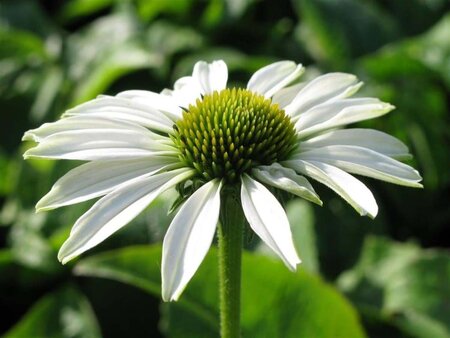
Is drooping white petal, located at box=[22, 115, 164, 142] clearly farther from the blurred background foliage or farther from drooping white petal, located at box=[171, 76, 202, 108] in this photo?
the blurred background foliage

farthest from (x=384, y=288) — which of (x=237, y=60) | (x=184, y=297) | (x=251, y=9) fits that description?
(x=251, y=9)

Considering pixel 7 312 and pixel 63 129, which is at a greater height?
pixel 63 129

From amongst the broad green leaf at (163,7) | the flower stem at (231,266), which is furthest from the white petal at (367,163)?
the broad green leaf at (163,7)

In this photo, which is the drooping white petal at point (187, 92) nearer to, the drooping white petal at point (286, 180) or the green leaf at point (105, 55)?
the drooping white petal at point (286, 180)

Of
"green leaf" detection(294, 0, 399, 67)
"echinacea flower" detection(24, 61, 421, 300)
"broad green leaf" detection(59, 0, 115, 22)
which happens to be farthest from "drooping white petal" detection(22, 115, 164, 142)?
"broad green leaf" detection(59, 0, 115, 22)

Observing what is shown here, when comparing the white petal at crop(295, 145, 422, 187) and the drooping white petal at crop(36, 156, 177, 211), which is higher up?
the drooping white petal at crop(36, 156, 177, 211)

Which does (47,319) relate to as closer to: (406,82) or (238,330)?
(238,330)

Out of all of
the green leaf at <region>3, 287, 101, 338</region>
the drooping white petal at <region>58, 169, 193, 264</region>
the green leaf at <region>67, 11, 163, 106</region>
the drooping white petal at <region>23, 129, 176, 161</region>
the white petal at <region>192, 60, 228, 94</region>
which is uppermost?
the drooping white petal at <region>23, 129, 176, 161</region>

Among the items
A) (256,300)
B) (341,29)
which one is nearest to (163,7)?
(341,29)
